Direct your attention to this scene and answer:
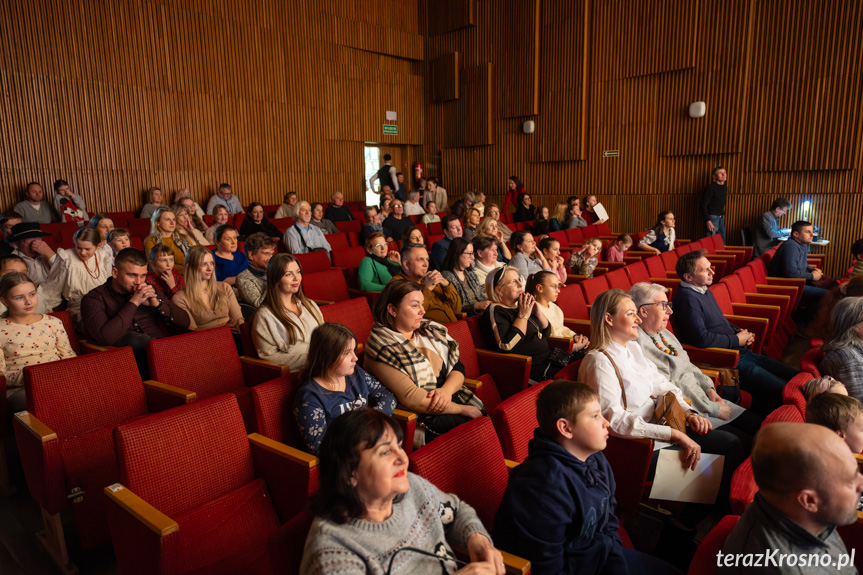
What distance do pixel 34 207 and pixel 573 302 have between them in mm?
6373

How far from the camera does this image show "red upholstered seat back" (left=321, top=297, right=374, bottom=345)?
3.21 metres

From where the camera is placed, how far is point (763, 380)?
120 inches

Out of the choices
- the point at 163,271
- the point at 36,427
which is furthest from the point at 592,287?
the point at 36,427

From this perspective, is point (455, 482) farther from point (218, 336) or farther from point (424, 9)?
point (424, 9)

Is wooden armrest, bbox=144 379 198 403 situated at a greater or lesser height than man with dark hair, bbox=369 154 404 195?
lesser

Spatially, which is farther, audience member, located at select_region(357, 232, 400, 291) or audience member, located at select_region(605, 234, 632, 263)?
audience member, located at select_region(605, 234, 632, 263)

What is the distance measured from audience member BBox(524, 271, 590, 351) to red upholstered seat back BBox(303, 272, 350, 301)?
171 centimetres

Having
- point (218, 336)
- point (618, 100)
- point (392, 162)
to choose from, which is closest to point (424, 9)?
point (392, 162)

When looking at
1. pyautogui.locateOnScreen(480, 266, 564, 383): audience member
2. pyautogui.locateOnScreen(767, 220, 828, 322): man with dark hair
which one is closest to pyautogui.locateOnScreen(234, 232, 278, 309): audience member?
pyautogui.locateOnScreen(480, 266, 564, 383): audience member

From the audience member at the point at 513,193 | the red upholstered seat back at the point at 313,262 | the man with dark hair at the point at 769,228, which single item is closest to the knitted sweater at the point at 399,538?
the red upholstered seat back at the point at 313,262

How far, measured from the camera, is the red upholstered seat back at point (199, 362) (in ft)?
8.30

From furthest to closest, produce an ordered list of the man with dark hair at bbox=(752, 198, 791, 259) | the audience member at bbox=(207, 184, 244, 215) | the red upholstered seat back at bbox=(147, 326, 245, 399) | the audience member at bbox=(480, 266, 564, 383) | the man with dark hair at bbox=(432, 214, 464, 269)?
the audience member at bbox=(207, 184, 244, 215)
the man with dark hair at bbox=(752, 198, 791, 259)
the man with dark hair at bbox=(432, 214, 464, 269)
the audience member at bbox=(480, 266, 564, 383)
the red upholstered seat back at bbox=(147, 326, 245, 399)

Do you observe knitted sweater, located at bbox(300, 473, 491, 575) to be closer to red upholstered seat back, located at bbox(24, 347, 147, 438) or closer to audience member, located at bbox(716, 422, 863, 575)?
audience member, located at bbox(716, 422, 863, 575)

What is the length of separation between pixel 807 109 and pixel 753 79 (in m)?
0.82
